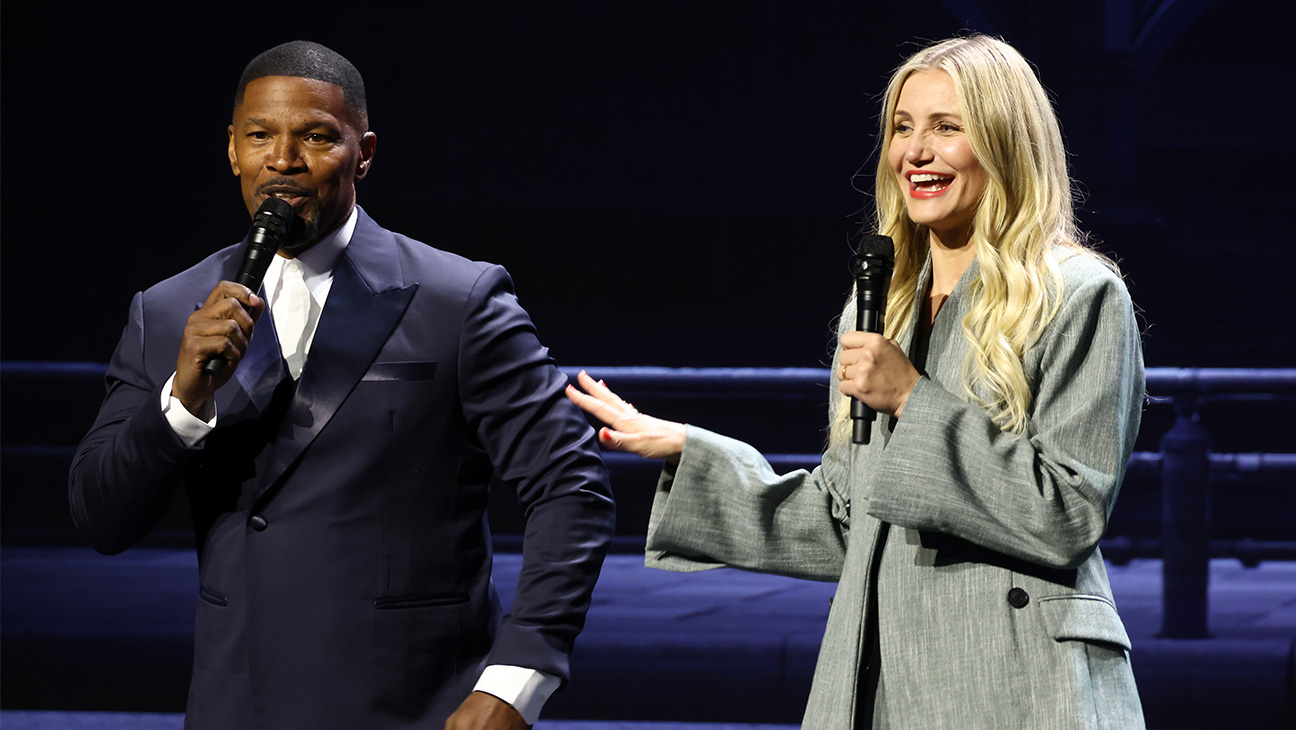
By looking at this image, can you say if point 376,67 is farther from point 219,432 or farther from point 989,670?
point 989,670

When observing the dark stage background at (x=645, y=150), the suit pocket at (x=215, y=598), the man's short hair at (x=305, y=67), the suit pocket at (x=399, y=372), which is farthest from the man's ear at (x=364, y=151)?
the dark stage background at (x=645, y=150)

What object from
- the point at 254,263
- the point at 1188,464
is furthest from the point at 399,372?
the point at 1188,464

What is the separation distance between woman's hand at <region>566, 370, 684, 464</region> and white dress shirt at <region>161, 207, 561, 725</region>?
0.28 meters

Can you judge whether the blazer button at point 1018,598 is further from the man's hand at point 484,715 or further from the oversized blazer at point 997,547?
the man's hand at point 484,715

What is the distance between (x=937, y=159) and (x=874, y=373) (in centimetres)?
28

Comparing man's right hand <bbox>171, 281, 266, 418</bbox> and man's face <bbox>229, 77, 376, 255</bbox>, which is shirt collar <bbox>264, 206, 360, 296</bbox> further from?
man's right hand <bbox>171, 281, 266, 418</bbox>

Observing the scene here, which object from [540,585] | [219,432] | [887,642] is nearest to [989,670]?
[887,642]

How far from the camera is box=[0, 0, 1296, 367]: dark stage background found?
3275 mm

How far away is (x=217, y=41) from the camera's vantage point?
3363mm

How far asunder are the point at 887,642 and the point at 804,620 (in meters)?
2.27

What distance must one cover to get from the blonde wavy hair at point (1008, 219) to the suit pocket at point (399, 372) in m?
0.59

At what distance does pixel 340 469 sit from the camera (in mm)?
1371

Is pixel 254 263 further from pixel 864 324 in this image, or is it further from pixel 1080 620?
pixel 1080 620

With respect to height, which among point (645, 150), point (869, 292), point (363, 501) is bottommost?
point (363, 501)
